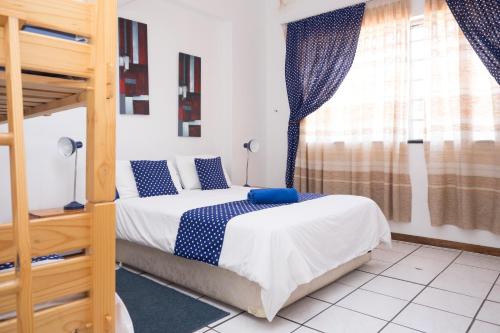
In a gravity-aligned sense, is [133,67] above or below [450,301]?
above

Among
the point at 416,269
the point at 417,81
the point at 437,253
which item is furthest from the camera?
the point at 417,81

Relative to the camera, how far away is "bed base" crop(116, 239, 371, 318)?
223cm

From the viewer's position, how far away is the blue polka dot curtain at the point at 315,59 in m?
4.45

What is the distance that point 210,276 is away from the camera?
8.04 ft

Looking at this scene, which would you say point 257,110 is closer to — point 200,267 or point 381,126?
point 381,126

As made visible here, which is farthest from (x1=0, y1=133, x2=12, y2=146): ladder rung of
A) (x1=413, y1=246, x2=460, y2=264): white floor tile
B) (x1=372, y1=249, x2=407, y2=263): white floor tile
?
(x1=413, y1=246, x2=460, y2=264): white floor tile

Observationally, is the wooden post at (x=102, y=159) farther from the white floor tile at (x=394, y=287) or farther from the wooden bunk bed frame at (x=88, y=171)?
the white floor tile at (x=394, y=287)

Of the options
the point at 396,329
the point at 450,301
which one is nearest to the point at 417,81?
the point at 450,301

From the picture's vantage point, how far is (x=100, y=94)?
920 mm

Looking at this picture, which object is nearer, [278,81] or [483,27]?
[483,27]

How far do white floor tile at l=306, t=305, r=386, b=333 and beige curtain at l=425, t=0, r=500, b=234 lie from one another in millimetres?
2064

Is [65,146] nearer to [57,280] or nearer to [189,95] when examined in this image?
[189,95]

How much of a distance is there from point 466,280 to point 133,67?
12.5 ft

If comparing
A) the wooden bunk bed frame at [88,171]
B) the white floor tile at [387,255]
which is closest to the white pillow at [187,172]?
the white floor tile at [387,255]
